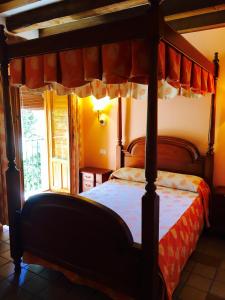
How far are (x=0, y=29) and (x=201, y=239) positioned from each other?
131 inches

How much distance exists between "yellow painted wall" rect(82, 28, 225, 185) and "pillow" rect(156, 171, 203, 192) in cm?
45

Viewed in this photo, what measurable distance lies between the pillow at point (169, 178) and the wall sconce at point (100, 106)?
988 millimetres

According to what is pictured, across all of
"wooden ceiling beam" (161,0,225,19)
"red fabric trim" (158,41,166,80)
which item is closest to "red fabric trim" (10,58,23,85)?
"red fabric trim" (158,41,166,80)

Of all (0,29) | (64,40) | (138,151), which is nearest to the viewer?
(64,40)

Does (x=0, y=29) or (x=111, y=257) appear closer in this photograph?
(x=111, y=257)

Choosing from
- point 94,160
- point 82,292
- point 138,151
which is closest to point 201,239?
point 138,151

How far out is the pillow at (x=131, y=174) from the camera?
3.76 metres

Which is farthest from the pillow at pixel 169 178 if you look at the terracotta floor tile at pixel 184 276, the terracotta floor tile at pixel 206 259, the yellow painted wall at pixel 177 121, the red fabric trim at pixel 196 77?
the red fabric trim at pixel 196 77

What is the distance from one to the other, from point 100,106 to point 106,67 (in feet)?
8.36

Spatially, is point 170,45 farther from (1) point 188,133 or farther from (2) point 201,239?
(2) point 201,239

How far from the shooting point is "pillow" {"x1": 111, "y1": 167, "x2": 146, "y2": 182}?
3761 millimetres

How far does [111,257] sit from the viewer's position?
2.04 metres

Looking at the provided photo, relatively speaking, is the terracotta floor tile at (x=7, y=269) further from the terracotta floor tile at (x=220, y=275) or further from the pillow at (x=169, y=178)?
the terracotta floor tile at (x=220, y=275)

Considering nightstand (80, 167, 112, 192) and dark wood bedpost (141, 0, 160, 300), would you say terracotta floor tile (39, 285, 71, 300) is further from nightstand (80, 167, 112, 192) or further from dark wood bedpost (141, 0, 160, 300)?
nightstand (80, 167, 112, 192)
